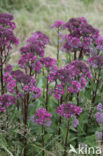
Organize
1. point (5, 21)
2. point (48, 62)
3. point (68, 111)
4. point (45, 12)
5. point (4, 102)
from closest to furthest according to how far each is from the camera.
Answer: point (68, 111) < point (4, 102) < point (48, 62) < point (5, 21) < point (45, 12)

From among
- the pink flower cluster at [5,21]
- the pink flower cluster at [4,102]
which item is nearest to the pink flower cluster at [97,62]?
the pink flower cluster at [4,102]

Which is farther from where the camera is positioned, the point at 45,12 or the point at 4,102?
the point at 45,12

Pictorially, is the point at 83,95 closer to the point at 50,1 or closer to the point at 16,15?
the point at 16,15

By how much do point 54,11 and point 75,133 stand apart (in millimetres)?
6474

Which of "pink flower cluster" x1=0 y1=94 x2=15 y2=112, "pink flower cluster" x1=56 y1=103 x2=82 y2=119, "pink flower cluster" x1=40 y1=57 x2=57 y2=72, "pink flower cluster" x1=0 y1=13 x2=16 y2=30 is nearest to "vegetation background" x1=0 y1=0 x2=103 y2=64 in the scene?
"pink flower cluster" x1=0 y1=13 x2=16 y2=30

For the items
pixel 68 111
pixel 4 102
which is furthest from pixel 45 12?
pixel 68 111

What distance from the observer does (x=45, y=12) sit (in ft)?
27.8

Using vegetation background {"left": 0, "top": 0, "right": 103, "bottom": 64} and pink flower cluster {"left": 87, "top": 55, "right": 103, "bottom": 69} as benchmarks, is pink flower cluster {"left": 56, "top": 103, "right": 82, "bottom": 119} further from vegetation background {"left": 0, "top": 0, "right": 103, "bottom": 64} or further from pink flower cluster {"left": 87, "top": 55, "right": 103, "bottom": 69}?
vegetation background {"left": 0, "top": 0, "right": 103, "bottom": 64}

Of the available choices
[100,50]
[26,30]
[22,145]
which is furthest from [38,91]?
[26,30]

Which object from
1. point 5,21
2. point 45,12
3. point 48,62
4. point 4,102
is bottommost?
point 4,102

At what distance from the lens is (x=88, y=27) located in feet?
9.95

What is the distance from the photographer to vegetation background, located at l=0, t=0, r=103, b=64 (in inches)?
285

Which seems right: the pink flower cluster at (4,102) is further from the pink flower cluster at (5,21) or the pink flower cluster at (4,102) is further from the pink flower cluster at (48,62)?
the pink flower cluster at (5,21)

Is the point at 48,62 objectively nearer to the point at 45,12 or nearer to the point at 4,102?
the point at 4,102
